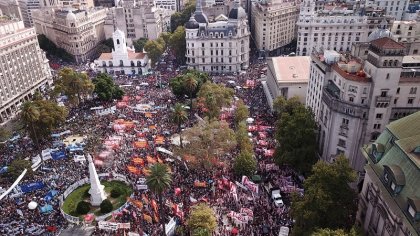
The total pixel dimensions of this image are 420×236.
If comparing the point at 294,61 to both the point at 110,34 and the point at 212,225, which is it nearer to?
the point at 212,225

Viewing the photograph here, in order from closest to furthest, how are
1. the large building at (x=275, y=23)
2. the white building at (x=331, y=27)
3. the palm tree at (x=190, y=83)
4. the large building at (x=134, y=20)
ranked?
the palm tree at (x=190, y=83) → the white building at (x=331, y=27) → the large building at (x=275, y=23) → the large building at (x=134, y=20)

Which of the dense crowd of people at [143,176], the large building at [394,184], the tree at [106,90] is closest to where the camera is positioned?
the large building at [394,184]

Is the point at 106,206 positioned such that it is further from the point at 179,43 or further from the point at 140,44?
the point at 140,44

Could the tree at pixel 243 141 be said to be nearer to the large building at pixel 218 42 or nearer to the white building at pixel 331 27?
the large building at pixel 218 42

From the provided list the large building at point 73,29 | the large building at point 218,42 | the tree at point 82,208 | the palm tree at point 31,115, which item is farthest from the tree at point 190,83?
the large building at point 73,29

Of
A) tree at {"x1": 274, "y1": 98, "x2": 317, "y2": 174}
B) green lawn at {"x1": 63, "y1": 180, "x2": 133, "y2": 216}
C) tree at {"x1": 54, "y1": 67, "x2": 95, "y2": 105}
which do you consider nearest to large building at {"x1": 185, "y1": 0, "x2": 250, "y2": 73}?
tree at {"x1": 54, "y1": 67, "x2": 95, "y2": 105}

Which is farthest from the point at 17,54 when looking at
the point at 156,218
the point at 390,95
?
the point at 390,95

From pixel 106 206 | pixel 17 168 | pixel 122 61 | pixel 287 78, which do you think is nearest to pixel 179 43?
pixel 122 61
